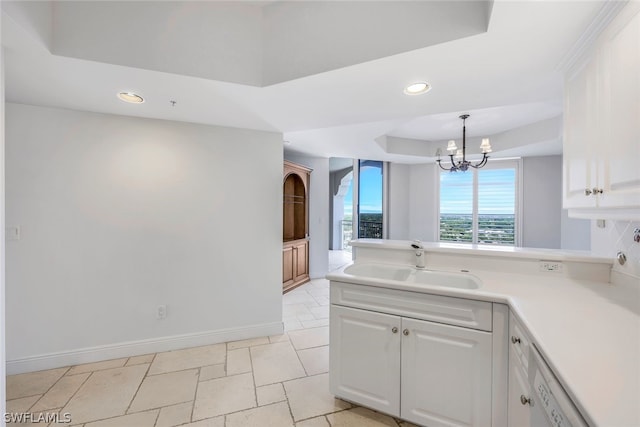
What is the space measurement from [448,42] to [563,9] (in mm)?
446

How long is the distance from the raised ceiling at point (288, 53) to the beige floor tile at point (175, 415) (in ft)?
7.26

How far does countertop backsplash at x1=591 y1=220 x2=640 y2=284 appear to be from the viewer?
1.49 meters

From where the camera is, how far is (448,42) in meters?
Answer: 1.38

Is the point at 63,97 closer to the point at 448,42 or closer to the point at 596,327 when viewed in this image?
the point at 448,42

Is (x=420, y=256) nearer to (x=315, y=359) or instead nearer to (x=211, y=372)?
(x=315, y=359)

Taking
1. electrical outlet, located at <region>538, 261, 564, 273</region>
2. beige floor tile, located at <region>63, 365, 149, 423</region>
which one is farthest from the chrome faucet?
beige floor tile, located at <region>63, 365, 149, 423</region>

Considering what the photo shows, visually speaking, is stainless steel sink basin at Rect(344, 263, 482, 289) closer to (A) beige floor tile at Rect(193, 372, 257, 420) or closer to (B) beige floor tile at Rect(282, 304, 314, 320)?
(A) beige floor tile at Rect(193, 372, 257, 420)

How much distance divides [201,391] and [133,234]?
150cm

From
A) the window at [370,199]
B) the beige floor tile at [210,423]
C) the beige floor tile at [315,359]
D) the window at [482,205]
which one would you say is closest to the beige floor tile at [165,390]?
the beige floor tile at [210,423]

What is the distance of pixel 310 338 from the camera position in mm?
2910

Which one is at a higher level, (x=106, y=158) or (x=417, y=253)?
(x=106, y=158)

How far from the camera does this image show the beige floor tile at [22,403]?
1841 millimetres

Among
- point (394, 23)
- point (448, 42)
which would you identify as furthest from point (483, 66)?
point (394, 23)

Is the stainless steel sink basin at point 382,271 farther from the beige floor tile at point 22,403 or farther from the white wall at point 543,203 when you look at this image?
the white wall at point 543,203
